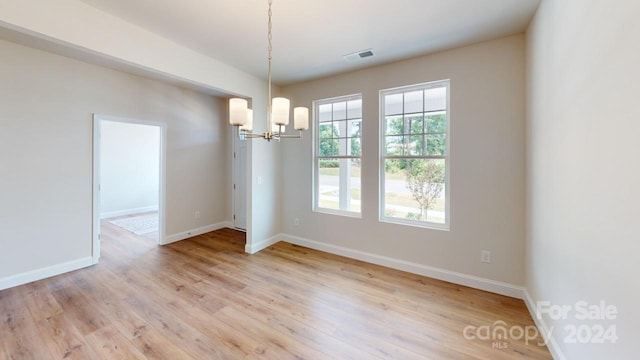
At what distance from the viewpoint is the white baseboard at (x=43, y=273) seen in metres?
2.90

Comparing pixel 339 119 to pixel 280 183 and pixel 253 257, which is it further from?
pixel 253 257

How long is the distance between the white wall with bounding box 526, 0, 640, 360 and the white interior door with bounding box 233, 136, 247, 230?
190 inches

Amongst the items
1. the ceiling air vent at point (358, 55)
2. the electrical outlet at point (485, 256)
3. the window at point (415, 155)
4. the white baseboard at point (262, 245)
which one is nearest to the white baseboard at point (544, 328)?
the electrical outlet at point (485, 256)

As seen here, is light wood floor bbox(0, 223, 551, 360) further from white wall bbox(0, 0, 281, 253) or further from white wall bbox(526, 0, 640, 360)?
white wall bbox(0, 0, 281, 253)

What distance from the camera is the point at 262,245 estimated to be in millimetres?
4234

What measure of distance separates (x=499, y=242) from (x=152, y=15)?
14.1ft

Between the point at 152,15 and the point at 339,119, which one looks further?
the point at 339,119

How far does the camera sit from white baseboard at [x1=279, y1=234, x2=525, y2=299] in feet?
9.04

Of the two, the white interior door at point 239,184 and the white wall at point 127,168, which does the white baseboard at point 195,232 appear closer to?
the white interior door at point 239,184

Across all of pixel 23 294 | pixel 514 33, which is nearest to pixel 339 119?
pixel 514 33

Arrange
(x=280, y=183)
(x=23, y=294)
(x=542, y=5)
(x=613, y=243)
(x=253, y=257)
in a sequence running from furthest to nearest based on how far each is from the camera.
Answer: (x=280, y=183) < (x=253, y=257) < (x=23, y=294) < (x=542, y=5) < (x=613, y=243)

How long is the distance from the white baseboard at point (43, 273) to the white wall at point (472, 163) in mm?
4016

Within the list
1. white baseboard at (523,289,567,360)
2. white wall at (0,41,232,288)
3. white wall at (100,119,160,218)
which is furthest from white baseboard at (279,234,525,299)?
white wall at (100,119,160,218)

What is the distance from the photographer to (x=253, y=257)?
152 inches
